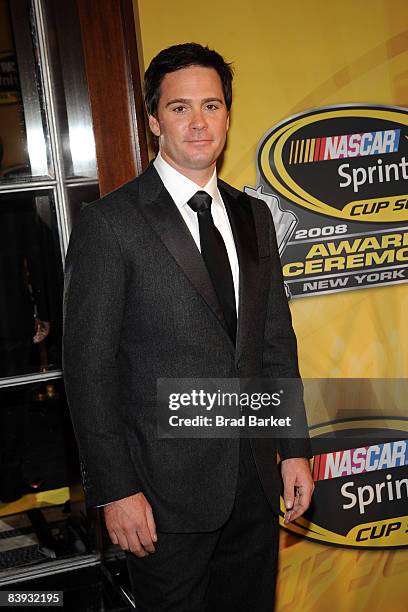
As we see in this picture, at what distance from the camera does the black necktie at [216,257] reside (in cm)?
172

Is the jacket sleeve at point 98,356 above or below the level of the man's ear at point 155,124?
below

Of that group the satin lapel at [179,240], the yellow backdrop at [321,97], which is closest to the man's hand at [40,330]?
the yellow backdrop at [321,97]

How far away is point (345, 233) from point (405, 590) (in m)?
1.23

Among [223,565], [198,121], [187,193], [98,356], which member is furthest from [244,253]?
[223,565]

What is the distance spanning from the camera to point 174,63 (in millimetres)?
1722

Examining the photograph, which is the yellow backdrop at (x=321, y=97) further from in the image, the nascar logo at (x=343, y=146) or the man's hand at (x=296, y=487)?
the man's hand at (x=296, y=487)

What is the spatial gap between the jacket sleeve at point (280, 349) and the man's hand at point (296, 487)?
2 cm

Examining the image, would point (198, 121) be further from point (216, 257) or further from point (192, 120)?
point (216, 257)

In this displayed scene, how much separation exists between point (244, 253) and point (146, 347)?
33 cm

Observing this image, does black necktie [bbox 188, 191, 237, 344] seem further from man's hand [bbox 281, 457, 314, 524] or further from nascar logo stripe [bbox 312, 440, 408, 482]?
nascar logo stripe [bbox 312, 440, 408, 482]

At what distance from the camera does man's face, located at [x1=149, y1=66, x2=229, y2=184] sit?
169 centimetres

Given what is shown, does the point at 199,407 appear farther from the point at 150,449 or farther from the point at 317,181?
the point at 317,181

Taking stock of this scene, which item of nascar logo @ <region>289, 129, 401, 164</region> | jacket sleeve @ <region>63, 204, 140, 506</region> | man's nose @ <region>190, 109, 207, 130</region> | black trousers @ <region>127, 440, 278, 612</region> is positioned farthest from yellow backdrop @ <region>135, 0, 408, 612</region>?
jacket sleeve @ <region>63, 204, 140, 506</region>

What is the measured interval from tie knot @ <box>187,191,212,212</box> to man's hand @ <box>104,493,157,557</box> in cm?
64
